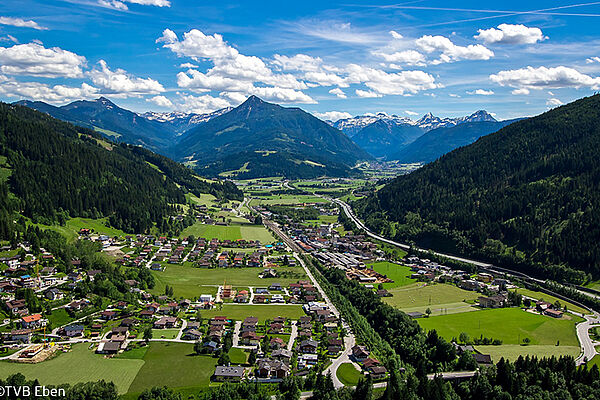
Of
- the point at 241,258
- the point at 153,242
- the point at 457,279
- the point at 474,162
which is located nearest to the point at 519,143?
the point at 474,162

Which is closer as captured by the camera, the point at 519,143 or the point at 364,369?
the point at 364,369

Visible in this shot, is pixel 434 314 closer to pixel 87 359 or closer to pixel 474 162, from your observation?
pixel 87 359

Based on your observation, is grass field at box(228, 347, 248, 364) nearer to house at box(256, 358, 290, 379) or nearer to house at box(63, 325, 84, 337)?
house at box(256, 358, 290, 379)

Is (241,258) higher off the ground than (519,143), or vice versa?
(519,143)

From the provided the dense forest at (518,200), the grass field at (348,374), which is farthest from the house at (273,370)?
the dense forest at (518,200)

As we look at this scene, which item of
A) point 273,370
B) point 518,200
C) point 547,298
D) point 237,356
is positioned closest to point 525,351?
point 547,298
